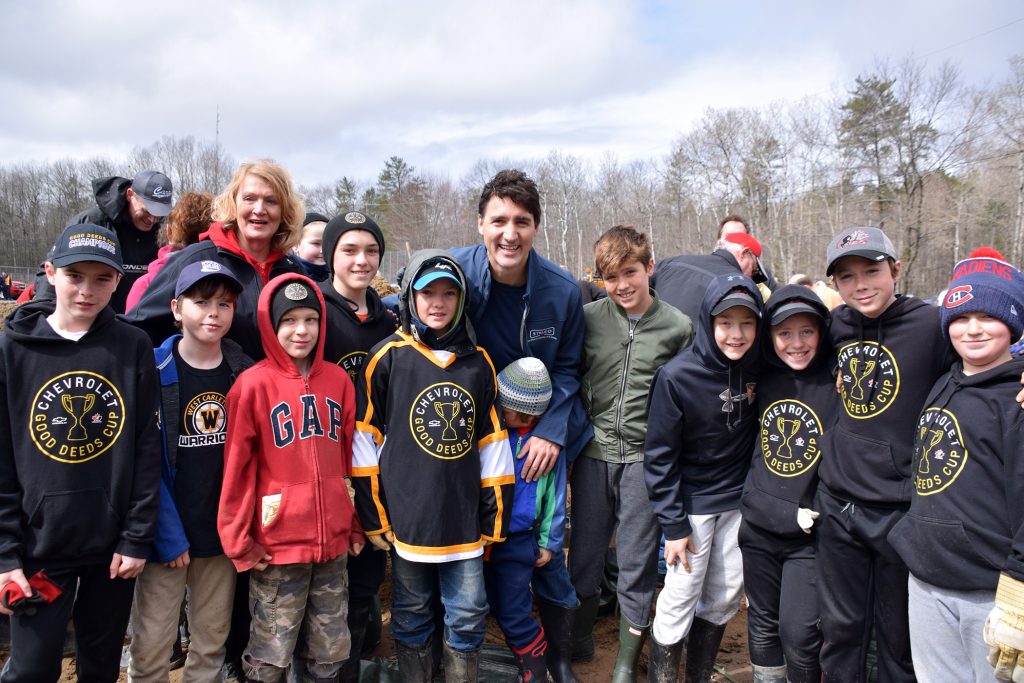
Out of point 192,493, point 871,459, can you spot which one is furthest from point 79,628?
point 871,459

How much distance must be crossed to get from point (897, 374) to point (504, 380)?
5.51 ft

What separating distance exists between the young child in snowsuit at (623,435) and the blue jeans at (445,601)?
0.71 meters

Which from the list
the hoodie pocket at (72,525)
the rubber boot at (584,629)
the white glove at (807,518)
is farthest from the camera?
the rubber boot at (584,629)

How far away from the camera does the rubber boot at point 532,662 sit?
3.00 m

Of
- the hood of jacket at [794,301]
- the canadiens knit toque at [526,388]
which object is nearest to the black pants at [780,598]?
the hood of jacket at [794,301]

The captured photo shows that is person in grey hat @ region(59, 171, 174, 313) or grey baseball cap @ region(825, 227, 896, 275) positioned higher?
person in grey hat @ region(59, 171, 174, 313)

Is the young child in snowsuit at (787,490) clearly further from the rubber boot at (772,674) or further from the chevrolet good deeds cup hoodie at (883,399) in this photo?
the chevrolet good deeds cup hoodie at (883,399)

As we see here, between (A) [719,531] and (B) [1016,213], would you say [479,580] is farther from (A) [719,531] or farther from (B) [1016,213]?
(B) [1016,213]

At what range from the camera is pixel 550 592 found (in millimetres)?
3197

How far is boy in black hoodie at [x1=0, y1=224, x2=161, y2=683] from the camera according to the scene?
2.29 meters

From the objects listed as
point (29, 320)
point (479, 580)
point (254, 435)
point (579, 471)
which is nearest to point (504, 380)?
point (579, 471)

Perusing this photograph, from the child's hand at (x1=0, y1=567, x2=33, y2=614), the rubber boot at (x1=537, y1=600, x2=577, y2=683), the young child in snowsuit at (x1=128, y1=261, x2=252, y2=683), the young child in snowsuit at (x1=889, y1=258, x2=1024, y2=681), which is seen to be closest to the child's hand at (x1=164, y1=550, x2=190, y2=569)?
A: the young child in snowsuit at (x1=128, y1=261, x2=252, y2=683)

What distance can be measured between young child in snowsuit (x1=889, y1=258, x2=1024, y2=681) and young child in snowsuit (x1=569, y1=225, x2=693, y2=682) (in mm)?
1143

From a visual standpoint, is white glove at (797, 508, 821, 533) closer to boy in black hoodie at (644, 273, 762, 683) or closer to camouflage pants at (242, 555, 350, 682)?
boy in black hoodie at (644, 273, 762, 683)
